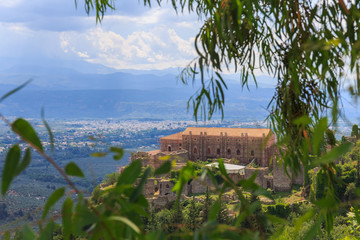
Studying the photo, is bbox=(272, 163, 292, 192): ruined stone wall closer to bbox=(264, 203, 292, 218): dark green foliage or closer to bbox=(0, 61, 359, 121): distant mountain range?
bbox=(264, 203, 292, 218): dark green foliage

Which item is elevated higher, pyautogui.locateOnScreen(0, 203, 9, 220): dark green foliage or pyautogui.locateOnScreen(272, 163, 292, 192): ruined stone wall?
pyautogui.locateOnScreen(272, 163, 292, 192): ruined stone wall

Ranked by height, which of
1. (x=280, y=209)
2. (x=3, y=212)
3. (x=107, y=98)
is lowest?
(x=107, y=98)

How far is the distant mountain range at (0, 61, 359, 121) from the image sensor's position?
103075mm

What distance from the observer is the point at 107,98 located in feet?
474

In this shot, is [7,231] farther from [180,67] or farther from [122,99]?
[122,99]

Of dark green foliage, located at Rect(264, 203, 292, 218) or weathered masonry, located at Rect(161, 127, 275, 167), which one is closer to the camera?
dark green foliage, located at Rect(264, 203, 292, 218)

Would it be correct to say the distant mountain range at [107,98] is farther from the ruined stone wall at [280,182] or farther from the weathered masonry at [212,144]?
the ruined stone wall at [280,182]

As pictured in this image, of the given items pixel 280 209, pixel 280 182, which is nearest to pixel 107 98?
pixel 280 182

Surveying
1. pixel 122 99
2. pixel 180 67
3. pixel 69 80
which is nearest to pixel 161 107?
pixel 122 99

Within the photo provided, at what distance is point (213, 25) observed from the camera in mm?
2264

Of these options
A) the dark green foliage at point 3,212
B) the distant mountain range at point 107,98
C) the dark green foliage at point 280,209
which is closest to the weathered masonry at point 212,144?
the dark green foliage at point 3,212

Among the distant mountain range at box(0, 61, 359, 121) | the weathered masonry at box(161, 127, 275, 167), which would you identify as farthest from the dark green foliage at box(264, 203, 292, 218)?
the distant mountain range at box(0, 61, 359, 121)

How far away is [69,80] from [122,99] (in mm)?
32053

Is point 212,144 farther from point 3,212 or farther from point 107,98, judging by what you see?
point 107,98
